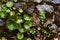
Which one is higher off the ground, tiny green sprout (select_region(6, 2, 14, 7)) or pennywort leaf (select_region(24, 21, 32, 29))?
tiny green sprout (select_region(6, 2, 14, 7))

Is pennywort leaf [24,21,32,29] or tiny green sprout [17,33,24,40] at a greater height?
pennywort leaf [24,21,32,29]

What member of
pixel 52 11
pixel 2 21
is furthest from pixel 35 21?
pixel 2 21

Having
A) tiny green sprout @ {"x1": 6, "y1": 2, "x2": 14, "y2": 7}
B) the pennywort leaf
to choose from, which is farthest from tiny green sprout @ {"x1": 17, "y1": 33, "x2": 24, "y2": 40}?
tiny green sprout @ {"x1": 6, "y1": 2, "x2": 14, "y2": 7}

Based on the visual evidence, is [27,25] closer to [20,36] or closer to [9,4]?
[20,36]

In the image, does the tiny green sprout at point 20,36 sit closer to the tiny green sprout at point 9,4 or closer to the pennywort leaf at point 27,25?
the pennywort leaf at point 27,25

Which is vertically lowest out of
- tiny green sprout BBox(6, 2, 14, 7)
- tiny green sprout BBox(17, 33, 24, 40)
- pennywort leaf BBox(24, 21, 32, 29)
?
tiny green sprout BBox(17, 33, 24, 40)

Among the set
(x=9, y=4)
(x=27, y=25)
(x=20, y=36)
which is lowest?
(x=20, y=36)

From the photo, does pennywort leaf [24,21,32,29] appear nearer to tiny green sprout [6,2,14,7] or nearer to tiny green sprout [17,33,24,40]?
tiny green sprout [17,33,24,40]

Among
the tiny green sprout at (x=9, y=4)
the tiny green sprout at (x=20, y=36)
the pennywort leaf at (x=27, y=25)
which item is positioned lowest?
the tiny green sprout at (x=20, y=36)

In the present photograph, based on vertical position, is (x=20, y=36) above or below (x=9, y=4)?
below

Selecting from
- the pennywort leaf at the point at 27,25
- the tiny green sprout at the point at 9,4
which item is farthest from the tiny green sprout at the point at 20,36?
the tiny green sprout at the point at 9,4

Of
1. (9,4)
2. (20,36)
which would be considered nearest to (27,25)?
(20,36)
